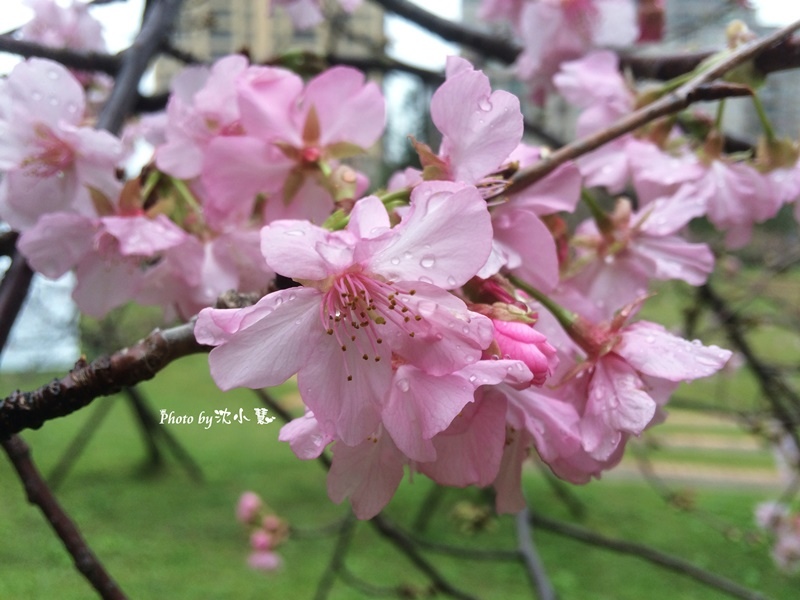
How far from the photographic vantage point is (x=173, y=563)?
2189 mm

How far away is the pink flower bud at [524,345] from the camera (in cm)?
27

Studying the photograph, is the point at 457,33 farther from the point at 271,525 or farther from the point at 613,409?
the point at 271,525

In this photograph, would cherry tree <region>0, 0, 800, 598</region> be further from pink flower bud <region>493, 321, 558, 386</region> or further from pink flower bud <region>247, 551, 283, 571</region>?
pink flower bud <region>247, 551, 283, 571</region>

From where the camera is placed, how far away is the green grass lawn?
193 centimetres

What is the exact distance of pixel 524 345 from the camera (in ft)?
0.91

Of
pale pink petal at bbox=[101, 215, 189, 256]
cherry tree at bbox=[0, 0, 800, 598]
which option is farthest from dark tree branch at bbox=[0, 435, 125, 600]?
pale pink petal at bbox=[101, 215, 189, 256]

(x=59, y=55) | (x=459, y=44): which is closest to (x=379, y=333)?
(x=59, y=55)

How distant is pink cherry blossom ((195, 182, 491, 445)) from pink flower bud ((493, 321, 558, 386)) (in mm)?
19

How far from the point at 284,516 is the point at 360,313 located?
274 centimetres

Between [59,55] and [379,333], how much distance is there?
2.03 ft

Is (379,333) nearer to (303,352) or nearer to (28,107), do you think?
(303,352)

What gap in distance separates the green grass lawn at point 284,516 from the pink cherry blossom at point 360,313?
4.16ft

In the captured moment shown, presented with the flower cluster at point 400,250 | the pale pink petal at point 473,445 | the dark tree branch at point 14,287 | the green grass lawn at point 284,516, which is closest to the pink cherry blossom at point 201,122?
the flower cluster at point 400,250

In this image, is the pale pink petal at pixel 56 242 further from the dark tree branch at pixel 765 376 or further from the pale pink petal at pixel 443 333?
the dark tree branch at pixel 765 376
